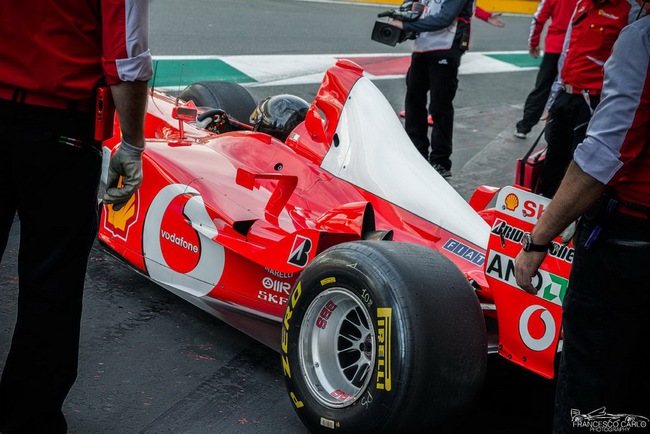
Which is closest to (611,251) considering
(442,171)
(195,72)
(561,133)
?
(561,133)

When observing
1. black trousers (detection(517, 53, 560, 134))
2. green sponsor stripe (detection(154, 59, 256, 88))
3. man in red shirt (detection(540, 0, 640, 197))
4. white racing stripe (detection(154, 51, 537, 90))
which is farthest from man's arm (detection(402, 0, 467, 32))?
green sponsor stripe (detection(154, 59, 256, 88))

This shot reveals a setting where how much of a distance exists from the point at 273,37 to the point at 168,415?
34.8ft

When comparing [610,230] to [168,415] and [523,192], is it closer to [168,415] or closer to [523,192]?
[523,192]

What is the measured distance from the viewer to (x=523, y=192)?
10.3 ft

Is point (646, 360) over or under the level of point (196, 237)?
over

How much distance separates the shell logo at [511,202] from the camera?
3156 millimetres

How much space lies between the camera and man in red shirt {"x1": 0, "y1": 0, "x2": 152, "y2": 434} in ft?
8.29

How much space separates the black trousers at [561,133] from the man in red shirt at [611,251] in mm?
2955

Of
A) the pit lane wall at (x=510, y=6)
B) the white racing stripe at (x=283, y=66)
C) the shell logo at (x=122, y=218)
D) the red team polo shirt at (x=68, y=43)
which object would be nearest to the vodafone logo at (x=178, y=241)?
the shell logo at (x=122, y=218)

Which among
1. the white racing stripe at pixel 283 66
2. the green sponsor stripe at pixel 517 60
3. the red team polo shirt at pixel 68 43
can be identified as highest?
the red team polo shirt at pixel 68 43

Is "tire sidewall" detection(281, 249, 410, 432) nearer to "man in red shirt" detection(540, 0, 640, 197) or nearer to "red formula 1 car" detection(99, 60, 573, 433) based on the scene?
"red formula 1 car" detection(99, 60, 573, 433)

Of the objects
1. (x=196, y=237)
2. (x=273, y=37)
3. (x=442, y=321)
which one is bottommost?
(x=273, y=37)

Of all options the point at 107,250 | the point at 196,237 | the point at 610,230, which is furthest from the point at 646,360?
the point at 107,250

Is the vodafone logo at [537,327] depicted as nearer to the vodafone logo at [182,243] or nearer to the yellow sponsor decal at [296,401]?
the yellow sponsor decal at [296,401]
